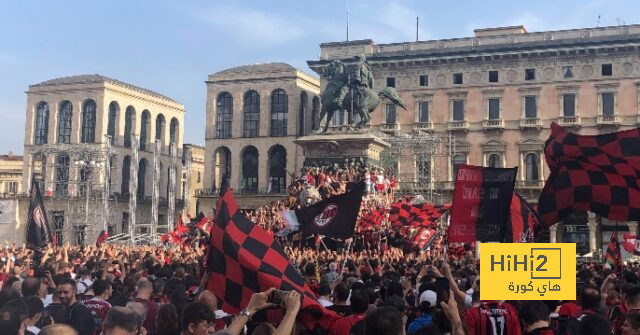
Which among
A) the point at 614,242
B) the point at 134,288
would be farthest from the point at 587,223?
the point at 134,288

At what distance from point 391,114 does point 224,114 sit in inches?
811

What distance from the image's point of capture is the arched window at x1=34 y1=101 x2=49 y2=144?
78688mm

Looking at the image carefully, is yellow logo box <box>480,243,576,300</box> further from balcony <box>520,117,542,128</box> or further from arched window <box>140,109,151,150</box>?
arched window <box>140,109,151,150</box>

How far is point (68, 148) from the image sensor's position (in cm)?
6469

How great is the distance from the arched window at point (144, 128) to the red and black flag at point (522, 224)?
6935cm

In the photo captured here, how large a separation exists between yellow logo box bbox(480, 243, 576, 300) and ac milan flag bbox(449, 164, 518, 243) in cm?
634

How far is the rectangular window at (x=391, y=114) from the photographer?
206ft

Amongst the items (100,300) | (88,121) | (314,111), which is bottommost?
(100,300)

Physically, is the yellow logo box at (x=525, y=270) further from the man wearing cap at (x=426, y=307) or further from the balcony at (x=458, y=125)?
the balcony at (x=458, y=125)

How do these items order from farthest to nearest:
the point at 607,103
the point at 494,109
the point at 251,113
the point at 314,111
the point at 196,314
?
the point at 314,111, the point at 251,113, the point at 494,109, the point at 607,103, the point at 196,314

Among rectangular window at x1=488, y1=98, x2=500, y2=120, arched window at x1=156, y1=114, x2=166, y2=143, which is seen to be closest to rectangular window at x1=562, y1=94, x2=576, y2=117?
rectangular window at x1=488, y1=98, x2=500, y2=120

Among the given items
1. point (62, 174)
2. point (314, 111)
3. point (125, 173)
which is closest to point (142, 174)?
point (125, 173)

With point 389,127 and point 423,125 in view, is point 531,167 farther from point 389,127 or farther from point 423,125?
point 389,127

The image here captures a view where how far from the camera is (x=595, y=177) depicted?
13312 mm
